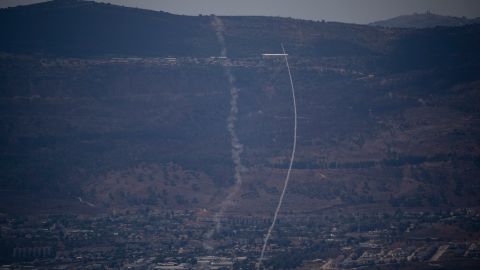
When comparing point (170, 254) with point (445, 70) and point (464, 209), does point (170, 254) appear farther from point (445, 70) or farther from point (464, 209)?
point (445, 70)

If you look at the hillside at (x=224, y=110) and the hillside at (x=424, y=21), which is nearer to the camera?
the hillside at (x=224, y=110)

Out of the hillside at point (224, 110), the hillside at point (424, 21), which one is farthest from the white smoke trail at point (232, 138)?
the hillside at point (424, 21)

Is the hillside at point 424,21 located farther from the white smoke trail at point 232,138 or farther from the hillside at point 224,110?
the white smoke trail at point 232,138

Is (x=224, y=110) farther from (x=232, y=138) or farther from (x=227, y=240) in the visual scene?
(x=227, y=240)

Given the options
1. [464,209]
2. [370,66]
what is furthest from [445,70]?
[464,209]

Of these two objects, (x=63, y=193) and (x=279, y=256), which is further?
(x=63, y=193)

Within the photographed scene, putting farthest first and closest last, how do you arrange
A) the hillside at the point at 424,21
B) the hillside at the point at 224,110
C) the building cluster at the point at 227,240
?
the hillside at the point at 424,21 < the hillside at the point at 224,110 < the building cluster at the point at 227,240

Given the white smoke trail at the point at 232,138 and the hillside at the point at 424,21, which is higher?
the hillside at the point at 424,21

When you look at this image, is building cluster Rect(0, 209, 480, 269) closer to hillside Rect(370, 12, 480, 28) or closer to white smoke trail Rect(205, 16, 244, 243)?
white smoke trail Rect(205, 16, 244, 243)
